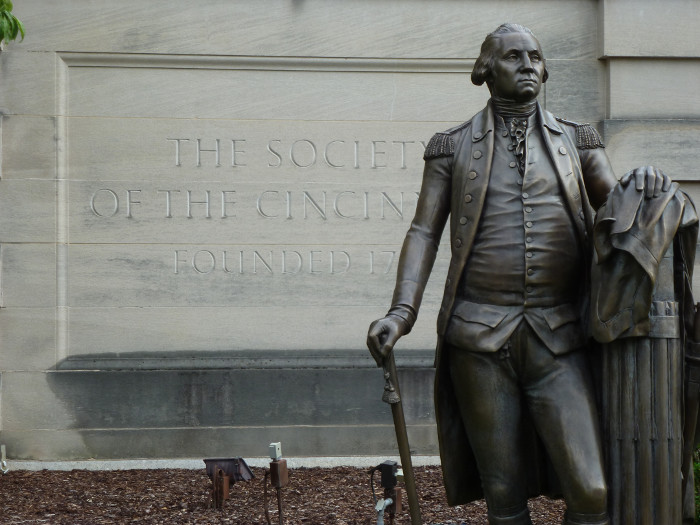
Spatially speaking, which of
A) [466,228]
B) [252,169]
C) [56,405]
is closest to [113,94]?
[252,169]

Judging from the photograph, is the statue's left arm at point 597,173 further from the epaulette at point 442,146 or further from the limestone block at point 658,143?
the limestone block at point 658,143

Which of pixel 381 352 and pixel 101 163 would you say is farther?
pixel 101 163

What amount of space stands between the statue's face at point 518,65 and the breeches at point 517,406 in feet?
3.43

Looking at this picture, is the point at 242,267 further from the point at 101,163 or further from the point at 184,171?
the point at 101,163

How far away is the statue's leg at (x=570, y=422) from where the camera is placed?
13.3 ft

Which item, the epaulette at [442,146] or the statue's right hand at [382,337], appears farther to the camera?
the epaulette at [442,146]

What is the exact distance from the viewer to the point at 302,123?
9383 millimetres

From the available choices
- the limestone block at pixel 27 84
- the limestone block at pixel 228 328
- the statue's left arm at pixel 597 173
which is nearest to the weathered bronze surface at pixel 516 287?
the statue's left arm at pixel 597 173

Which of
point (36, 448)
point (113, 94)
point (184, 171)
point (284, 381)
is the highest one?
point (113, 94)

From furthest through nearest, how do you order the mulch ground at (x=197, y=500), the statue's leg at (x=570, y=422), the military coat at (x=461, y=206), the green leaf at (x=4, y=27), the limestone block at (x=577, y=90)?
1. the limestone block at (x=577, y=90)
2. the mulch ground at (x=197, y=500)
3. the green leaf at (x=4, y=27)
4. the military coat at (x=461, y=206)
5. the statue's leg at (x=570, y=422)

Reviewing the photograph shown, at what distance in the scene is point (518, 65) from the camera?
436 cm

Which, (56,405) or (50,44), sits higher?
(50,44)

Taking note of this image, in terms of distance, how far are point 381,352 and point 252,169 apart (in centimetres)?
538

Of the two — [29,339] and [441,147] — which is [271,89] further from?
[441,147]
